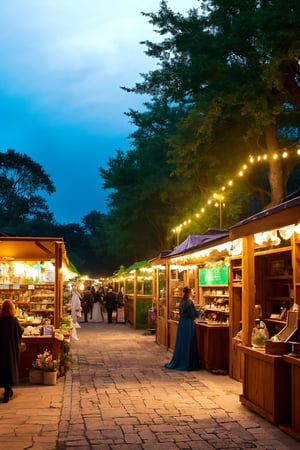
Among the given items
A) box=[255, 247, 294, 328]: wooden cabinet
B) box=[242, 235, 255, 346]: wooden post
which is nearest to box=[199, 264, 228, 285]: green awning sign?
box=[255, 247, 294, 328]: wooden cabinet

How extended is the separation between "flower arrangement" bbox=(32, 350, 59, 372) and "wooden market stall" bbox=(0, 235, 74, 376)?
578mm

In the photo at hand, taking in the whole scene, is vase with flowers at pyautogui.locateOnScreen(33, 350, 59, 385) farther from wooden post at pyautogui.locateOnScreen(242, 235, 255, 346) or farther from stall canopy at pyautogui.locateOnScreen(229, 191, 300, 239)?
stall canopy at pyautogui.locateOnScreen(229, 191, 300, 239)

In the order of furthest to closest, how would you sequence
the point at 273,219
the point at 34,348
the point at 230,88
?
the point at 230,88 → the point at 34,348 → the point at 273,219

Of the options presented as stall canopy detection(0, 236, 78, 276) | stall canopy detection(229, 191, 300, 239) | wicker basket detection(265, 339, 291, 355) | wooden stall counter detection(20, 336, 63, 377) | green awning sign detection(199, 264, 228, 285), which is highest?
stall canopy detection(229, 191, 300, 239)

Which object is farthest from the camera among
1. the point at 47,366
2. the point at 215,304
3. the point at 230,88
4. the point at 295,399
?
the point at 230,88

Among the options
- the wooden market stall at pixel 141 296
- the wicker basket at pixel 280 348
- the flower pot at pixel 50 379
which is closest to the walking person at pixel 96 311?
the wooden market stall at pixel 141 296

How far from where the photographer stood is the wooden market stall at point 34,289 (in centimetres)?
1173

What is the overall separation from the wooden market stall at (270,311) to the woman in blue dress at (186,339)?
1540mm

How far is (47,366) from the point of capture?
11.0 metres

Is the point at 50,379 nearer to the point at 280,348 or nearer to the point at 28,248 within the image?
the point at 28,248

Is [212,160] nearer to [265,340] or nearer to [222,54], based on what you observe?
[222,54]

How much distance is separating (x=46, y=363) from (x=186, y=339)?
3.48m

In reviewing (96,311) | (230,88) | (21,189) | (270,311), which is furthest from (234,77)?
(21,189)

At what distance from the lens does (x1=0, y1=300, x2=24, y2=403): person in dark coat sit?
928cm
